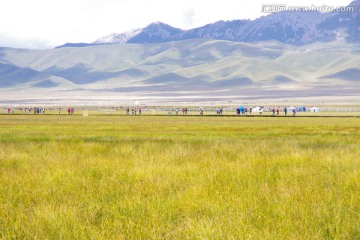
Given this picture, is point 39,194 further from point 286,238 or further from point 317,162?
point 317,162

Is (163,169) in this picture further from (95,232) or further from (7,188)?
(95,232)

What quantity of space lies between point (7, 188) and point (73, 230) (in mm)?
3546

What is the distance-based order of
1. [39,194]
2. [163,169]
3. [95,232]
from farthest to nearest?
1. [163,169]
2. [39,194]
3. [95,232]

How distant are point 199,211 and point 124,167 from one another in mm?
4578

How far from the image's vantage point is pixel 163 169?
11258 millimetres

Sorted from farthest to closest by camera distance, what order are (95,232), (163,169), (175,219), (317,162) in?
(317,162), (163,169), (175,219), (95,232)

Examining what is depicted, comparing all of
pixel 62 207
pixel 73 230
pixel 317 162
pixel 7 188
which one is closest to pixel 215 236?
pixel 73 230

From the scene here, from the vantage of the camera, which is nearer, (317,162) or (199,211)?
(199,211)

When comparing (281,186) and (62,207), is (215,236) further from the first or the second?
(281,186)

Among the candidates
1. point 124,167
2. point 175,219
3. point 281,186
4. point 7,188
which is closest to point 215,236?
point 175,219

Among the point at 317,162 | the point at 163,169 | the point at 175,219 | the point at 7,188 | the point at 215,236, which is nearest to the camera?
the point at 215,236

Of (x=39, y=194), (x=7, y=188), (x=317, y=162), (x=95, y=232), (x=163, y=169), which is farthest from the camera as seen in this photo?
(x=317, y=162)

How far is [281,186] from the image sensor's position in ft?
29.9

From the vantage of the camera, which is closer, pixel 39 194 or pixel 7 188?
pixel 39 194
